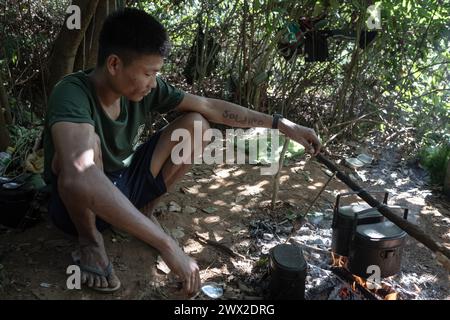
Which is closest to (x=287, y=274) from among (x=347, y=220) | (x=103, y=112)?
(x=347, y=220)

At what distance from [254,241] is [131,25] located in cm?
158

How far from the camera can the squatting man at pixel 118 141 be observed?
172 cm

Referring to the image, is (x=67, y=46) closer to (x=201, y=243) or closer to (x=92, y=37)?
(x=92, y=37)

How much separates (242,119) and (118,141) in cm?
78

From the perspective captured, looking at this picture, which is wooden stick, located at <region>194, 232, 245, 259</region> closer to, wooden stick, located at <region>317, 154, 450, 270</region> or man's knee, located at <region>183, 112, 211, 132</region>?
man's knee, located at <region>183, 112, 211, 132</region>

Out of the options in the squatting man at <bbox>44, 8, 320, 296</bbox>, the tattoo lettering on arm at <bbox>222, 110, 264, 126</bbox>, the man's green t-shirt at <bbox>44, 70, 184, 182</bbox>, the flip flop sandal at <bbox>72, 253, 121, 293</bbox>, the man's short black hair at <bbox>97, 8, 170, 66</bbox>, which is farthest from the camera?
the tattoo lettering on arm at <bbox>222, 110, 264, 126</bbox>

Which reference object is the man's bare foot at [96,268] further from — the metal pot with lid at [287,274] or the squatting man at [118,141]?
the metal pot with lid at [287,274]

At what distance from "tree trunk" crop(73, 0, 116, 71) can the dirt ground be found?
4.24ft

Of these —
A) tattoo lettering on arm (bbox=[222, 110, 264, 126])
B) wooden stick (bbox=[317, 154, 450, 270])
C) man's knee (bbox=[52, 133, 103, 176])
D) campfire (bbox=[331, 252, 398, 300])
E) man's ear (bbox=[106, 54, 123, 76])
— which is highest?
man's ear (bbox=[106, 54, 123, 76])

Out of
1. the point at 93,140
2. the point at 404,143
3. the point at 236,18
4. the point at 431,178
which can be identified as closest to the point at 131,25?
the point at 93,140

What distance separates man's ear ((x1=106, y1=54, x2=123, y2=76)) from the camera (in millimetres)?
2139

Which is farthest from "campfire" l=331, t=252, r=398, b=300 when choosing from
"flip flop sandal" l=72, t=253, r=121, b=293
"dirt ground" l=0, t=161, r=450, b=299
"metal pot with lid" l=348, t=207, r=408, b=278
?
"flip flop sandal" l=72, t=253, r=121, b=293

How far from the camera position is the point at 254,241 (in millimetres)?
2957

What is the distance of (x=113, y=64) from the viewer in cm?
215
